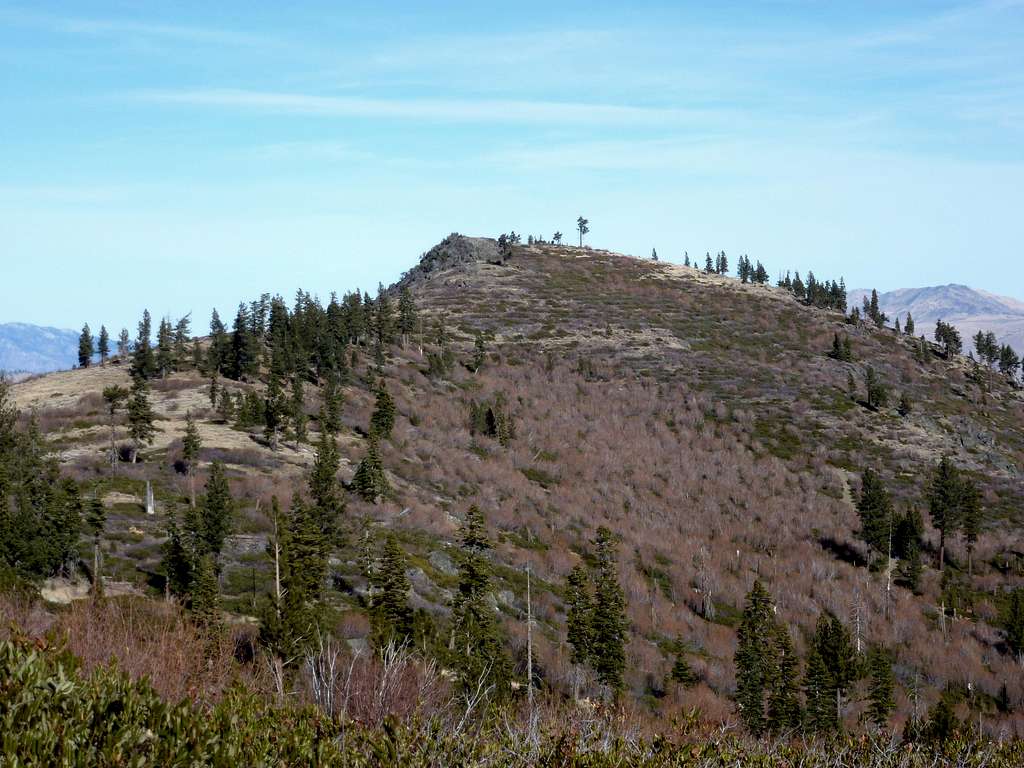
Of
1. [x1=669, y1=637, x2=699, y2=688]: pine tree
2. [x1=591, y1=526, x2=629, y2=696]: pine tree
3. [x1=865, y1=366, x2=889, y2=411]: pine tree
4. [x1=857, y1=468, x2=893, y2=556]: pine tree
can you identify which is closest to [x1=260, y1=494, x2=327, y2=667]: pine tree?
[x1=591, y1=526, x2=629, y2=696]: pine tree

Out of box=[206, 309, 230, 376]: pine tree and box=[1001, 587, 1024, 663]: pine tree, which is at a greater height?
box=[206, 309, 230, 376]: pine tree

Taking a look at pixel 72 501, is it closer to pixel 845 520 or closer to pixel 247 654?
pixel 247 654

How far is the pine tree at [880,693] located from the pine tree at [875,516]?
21476 mm

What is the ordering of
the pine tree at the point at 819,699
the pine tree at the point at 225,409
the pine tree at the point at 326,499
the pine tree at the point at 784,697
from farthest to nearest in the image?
the pine tree at the point at 225,409, the pine tree at the point at 819,699, the pine tree at the point at 326,499, the pine tree at the point at 784,697

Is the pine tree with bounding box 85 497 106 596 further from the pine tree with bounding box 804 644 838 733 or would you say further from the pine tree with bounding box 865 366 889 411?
the pine tree with bounding box 865 366 889 411

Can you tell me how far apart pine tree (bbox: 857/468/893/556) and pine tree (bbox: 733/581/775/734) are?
90.9ft

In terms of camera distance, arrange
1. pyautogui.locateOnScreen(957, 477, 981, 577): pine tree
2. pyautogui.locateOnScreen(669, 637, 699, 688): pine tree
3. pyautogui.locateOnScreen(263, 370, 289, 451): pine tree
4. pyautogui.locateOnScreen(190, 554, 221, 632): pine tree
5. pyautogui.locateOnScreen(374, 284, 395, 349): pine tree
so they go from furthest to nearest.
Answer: pyautogui.locateOnScreen(374, 284, 395, 349): pine tree < pyautogui.locateOnScreen(957, 477, 981, 577): pine tree < pyautogui.locateOnScreen(263, 370, 289, 451): pine tree < pyautogui.locateOnScreen(669, 637, 699, 688): pine tree < pyautogui.locateOnScreen(190, 554, 221, 632): pine tree

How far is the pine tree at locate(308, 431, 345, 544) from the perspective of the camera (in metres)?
48.0

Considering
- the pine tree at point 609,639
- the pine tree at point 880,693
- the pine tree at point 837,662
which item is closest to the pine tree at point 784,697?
the pine tree at point 837,662

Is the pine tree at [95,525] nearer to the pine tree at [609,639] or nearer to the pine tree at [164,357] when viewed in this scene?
the pine tree at [609,639]

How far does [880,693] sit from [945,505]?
38964 mm

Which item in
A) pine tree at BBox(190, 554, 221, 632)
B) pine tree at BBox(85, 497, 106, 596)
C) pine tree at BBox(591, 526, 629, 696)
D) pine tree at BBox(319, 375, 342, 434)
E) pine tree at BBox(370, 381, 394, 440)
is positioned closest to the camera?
pine tree at BBox(190, 554, 221, 632)

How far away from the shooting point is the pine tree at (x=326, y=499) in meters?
48.0

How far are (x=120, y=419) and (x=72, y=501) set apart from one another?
27.6m
